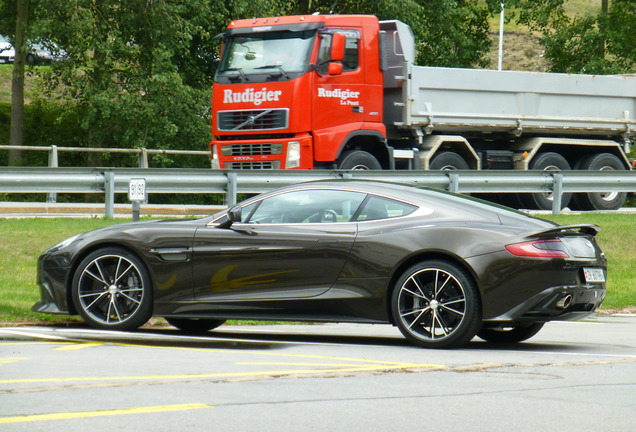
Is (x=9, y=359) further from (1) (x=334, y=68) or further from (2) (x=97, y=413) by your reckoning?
(1) (x=334, y=68)

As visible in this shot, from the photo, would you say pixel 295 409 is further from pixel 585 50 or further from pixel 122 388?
pixel 585 50

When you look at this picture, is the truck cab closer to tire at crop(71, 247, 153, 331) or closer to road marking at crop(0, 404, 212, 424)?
tire at crop(71, 247, 153, 331)

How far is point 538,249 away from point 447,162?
39.3 ft

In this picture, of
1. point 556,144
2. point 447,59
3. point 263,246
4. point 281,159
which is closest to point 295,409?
point 263,246

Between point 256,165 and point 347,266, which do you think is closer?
point 347,266

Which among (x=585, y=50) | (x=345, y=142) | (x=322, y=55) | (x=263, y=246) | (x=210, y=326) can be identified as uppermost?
(x=585, y=50)

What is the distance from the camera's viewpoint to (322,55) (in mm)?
17672

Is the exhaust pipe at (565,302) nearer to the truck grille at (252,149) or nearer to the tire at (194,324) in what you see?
the tire at (194,324)

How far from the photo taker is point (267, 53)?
59.1 ft

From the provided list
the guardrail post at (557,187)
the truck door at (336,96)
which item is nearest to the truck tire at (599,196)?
the guardrail post at (557,187)

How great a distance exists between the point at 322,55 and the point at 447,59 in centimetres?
2347

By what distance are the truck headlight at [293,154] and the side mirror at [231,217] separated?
8.71 m

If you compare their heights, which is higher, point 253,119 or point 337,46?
point 337,46

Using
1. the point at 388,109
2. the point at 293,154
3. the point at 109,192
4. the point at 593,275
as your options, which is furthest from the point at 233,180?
the point at 593,275
